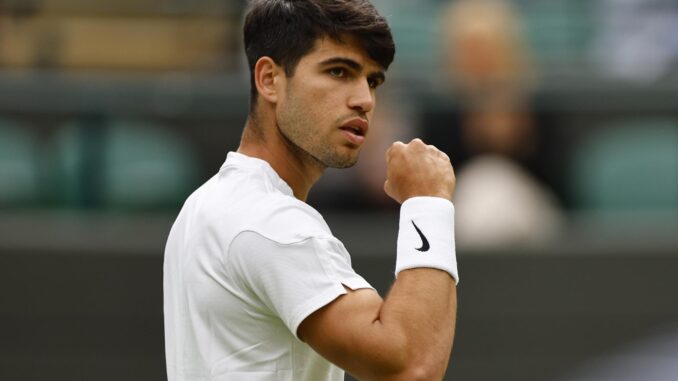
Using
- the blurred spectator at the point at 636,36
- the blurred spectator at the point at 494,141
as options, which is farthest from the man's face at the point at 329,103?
the blurred spectator at the point at 636,36

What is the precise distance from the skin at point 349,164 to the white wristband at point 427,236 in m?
0.02

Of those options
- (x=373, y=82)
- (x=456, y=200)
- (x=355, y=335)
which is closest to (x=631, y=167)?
(x=456, y=200)

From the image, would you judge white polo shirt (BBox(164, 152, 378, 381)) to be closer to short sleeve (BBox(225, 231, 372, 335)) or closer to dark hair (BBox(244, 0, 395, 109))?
short sleeve (BBox(225, 231, 372, 335))

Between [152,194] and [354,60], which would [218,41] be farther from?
[354,60]

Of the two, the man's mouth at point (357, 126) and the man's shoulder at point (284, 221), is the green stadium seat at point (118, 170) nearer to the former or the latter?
the man's mouth at point (357, 126)

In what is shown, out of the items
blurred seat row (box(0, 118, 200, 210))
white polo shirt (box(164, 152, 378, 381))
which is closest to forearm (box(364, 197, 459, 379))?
white polo shirt (box(164, 152, 378, 381))

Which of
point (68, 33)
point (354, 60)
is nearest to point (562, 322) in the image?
point (68, 33)

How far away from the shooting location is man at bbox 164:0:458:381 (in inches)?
111

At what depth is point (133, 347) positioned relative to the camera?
23.9ft

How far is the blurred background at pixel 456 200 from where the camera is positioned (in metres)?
7.29

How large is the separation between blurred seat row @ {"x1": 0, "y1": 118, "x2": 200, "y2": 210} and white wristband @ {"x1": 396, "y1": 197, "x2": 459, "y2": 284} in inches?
182

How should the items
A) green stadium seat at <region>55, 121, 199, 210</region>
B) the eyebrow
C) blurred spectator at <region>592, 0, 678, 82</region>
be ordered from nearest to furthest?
the eyebrow
green stadium seat at <region>55, 121, 199, 210</region>
blurred spectator at <region>592, 0, 678, 82</region>

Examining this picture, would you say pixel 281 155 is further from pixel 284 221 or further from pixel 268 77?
pixel 284 221

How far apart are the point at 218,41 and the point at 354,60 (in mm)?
5523
